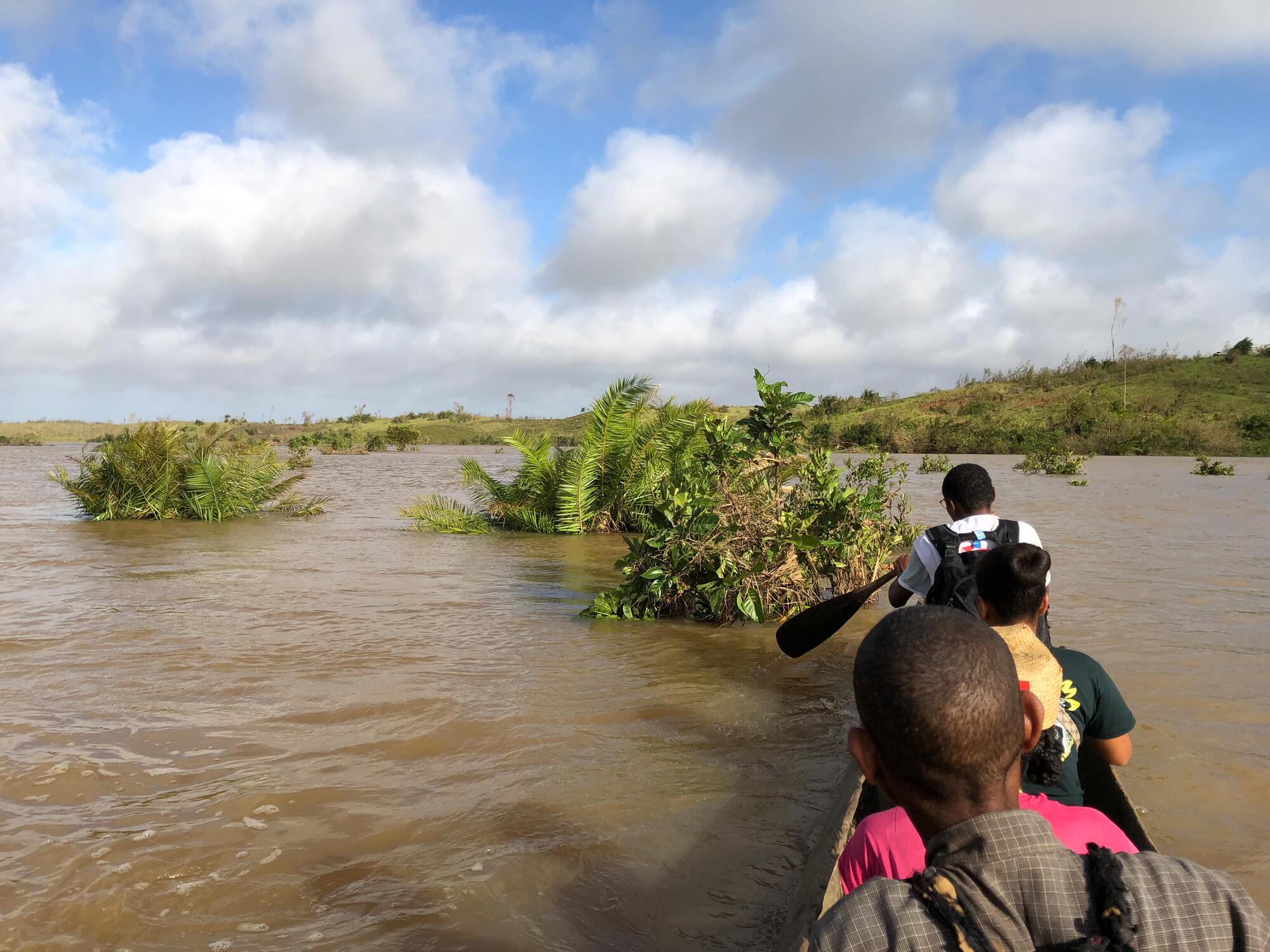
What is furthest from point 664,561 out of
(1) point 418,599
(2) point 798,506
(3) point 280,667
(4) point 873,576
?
(3) point 280,667

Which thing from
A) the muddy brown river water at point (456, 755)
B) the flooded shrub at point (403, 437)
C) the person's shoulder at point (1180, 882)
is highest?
the flooded shrub at point (403, 437)

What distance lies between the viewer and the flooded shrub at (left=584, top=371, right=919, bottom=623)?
7.29m

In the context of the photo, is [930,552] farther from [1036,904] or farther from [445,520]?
[445,520]

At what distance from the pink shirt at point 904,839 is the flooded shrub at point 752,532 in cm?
486

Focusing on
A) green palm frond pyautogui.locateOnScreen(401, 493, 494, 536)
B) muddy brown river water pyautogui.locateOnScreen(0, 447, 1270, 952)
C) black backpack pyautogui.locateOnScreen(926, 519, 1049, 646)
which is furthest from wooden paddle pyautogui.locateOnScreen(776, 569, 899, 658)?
green palm frond pyautogui.locateOnScreen(401, 493, 494, 536)

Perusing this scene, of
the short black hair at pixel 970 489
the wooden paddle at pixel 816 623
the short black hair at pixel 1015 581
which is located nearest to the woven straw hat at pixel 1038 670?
the short black hair at pixel 1015 581

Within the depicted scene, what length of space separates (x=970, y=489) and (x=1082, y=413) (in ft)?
118

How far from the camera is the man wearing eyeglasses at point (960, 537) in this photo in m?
4.02

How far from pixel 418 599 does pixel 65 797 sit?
14.9 ft

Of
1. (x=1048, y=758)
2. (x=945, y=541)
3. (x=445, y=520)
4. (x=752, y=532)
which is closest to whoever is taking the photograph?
(x=1048, y=758)

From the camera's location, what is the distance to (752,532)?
7.42 m

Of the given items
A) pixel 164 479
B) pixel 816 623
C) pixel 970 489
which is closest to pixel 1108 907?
pixel 970 489

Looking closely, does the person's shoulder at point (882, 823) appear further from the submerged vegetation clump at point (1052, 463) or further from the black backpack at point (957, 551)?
the submerged vegetation clump at point (1052, 463)

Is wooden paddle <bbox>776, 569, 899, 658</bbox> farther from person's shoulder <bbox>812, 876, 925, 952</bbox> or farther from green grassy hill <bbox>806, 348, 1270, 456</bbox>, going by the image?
green grassy hill <bbox>806, 348, 1270, 456</bbox>
